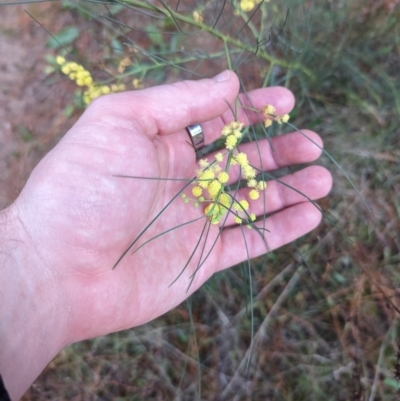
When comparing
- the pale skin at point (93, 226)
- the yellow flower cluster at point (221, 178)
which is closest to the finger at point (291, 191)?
the pale skin at point (93, 226)

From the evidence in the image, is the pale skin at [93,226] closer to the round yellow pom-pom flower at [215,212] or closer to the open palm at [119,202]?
the open palm at [119,202]

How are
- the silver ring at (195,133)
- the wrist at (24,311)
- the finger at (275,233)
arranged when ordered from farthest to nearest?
the finger at (275,233), the silver ring at (195,133), the wrist at (24,311)

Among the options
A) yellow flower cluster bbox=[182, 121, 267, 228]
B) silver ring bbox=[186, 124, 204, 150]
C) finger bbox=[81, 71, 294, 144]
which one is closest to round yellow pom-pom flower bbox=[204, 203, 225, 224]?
yellow flower cluster bbox=[182, 121, 267, 228]

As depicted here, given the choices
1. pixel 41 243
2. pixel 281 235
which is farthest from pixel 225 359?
pixel 41 243

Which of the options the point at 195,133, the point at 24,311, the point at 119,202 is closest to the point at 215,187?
the point at 119,202

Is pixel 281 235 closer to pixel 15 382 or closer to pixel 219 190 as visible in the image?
pixel 219 190
